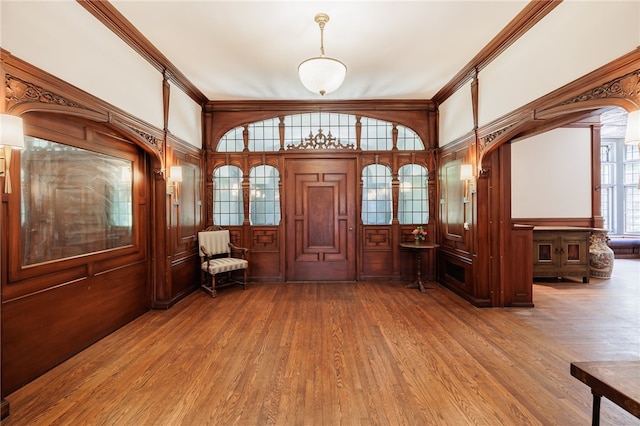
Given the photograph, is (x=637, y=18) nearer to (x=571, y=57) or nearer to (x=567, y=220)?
(x=571, y=57)

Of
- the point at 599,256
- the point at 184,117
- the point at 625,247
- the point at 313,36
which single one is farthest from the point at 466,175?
the point at 625,247

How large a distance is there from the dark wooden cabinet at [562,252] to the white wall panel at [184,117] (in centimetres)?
656

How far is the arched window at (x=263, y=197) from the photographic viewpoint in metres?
5.94

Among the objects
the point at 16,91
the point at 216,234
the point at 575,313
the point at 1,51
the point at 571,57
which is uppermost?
the point at 571,57

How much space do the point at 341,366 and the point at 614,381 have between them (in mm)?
1850

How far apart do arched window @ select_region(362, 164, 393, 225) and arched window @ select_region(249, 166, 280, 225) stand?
1.73 m

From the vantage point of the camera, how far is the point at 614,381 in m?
1.47

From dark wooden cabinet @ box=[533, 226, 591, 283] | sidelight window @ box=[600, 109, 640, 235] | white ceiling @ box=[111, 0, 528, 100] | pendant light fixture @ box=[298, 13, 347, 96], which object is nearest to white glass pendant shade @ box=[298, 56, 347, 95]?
pendant light fixture @ box=[298, 13, 347, 96]

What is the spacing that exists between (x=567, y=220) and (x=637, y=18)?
570cm

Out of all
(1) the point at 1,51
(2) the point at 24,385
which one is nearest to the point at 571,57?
(1) the point at 1,51

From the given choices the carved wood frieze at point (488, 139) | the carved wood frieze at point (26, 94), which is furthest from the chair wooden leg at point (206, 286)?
the carved wood frieze at point (488, 139)

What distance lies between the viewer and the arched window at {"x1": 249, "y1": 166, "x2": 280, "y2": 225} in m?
5.94

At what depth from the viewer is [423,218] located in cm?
596

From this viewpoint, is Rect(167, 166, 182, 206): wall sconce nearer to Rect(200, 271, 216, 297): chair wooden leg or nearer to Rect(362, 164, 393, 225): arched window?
Rect(200, 271, 216, 297): chair wooden leg
